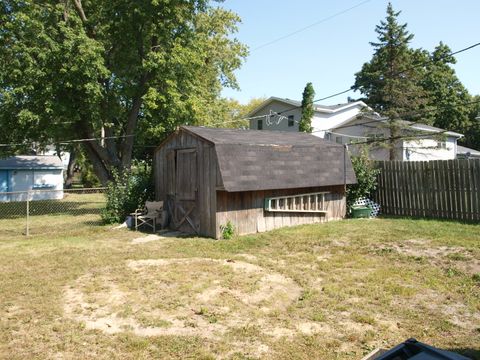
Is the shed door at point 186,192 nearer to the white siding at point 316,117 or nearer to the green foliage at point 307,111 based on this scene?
the green foliage at point 307,111

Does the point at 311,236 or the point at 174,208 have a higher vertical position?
the point at 174,208

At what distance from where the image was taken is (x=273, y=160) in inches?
500

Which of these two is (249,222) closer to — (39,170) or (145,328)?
(145,328)

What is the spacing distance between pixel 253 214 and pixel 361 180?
18.1 ft

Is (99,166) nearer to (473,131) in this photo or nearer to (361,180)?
(361,180)

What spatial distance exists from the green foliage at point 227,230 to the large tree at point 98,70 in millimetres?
9314

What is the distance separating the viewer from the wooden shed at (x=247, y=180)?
11.6 meters

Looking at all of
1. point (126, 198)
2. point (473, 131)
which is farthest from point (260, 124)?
point (473, 131)

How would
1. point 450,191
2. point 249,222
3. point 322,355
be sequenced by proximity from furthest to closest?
point 450,191 < point 249,222 < point 322,355

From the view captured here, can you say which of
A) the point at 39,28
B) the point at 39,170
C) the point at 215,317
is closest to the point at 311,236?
the point at 215,317

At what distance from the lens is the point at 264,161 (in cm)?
1243

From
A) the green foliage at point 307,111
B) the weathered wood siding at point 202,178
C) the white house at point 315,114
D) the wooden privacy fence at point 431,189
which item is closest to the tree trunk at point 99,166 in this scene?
the weathered wood siding at point 202,178

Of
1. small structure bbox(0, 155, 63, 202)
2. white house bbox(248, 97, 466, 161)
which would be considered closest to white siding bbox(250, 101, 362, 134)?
white house bbox(248, 97, 466, 161)

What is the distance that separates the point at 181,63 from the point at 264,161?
373 inches
